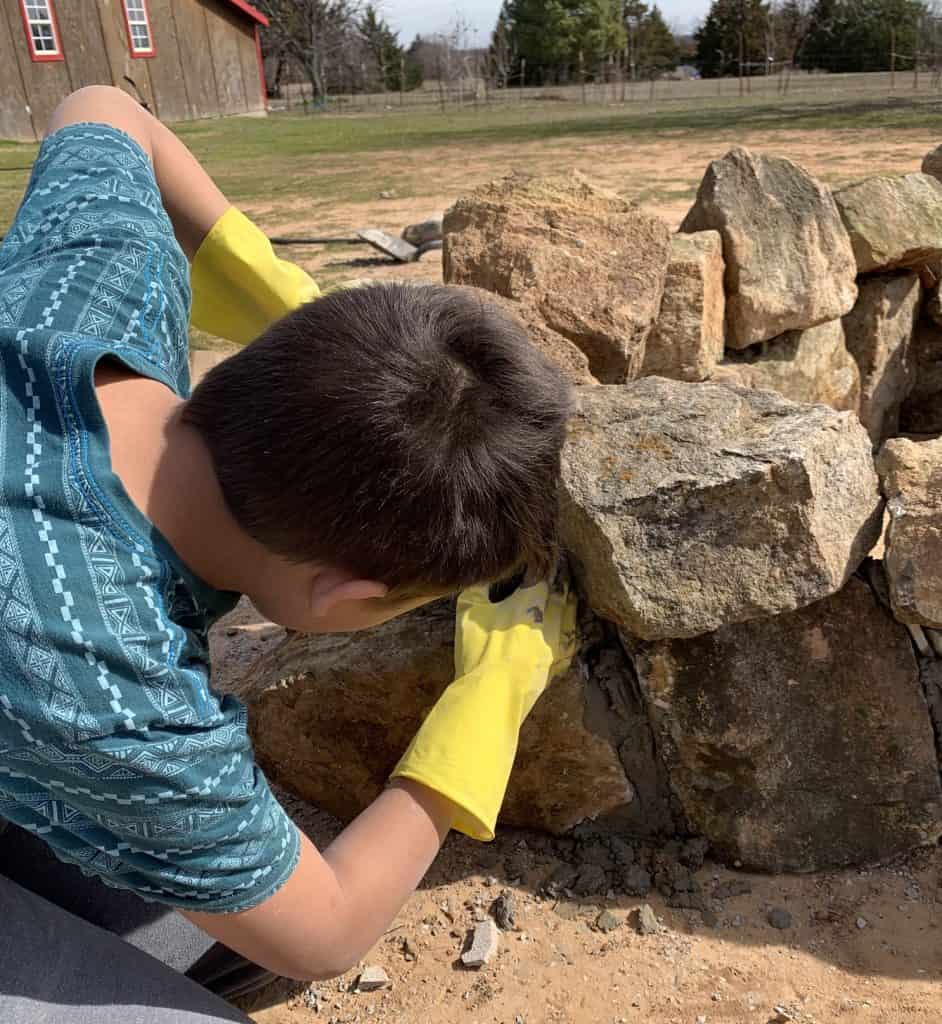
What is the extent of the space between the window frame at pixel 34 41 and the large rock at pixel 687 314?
18.0 metres

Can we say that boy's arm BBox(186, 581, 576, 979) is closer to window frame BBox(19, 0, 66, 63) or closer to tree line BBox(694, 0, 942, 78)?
window frame BBox(19, 0, 66, 63)

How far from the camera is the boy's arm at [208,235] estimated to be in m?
1.79

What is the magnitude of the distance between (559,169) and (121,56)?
11.1 meters

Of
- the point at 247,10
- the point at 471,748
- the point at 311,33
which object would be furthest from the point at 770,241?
the point at 311,33

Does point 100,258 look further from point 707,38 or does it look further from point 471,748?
point 707,38

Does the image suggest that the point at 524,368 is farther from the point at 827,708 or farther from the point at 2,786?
the point at 827,708

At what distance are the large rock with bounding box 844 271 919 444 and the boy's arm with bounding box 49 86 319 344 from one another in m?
2.52

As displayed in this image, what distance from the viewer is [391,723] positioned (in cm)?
208

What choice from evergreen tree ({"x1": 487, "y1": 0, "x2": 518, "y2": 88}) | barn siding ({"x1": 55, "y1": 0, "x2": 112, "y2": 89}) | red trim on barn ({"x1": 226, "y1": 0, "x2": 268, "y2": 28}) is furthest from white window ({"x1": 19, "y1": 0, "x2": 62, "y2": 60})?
evergreen tree ({"x1": 487, "y1": 0, "x2": 518, "y2": 88})

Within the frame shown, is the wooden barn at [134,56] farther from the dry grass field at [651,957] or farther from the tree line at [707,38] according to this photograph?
the dry grass field at [651,957]

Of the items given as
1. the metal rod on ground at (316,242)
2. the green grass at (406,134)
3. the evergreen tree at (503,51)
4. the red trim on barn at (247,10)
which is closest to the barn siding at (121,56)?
the green grass at (406,134)

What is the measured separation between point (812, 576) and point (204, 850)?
1.13 metres

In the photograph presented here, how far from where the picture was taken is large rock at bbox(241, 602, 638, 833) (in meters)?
2.00

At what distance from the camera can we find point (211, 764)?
3.87 ft
